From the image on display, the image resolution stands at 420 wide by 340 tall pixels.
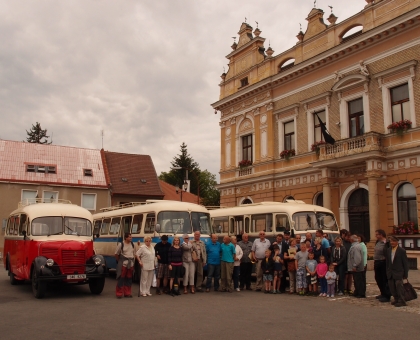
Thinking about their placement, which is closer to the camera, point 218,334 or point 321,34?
point 218,334

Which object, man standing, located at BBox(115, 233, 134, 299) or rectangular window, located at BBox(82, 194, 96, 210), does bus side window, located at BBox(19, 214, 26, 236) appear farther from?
rectangular window, located at BBox(82, 194, 96, 210)

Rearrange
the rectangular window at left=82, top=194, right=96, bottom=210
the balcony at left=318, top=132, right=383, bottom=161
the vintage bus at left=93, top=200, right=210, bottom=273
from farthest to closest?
the rectangular window at left=82, top=194, right=96, bottom=210 < the balcony at left=318, top=132, right=383, bottom=161 < the vintage bus at left=93, top=200, right=210, bottom=273

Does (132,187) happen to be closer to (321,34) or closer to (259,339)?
(321,34)

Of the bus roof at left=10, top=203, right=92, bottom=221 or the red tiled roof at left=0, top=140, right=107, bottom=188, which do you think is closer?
the bus roof at left=10, top=203, right=92, bottom=221

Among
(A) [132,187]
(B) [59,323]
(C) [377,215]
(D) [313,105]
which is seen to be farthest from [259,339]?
(A) [132,187]

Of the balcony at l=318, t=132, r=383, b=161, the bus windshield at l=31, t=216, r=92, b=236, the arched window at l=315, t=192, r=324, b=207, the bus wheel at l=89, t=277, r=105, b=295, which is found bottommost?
the bus wheel at l=89, t=277, r=105, b=295

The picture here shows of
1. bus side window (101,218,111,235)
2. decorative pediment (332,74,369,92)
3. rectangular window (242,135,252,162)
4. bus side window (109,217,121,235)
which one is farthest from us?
rectangular window (242,135,252,162)

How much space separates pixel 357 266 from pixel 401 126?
11519mm

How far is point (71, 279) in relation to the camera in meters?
12.2

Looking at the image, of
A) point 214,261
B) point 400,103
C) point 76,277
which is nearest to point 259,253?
point 214,261

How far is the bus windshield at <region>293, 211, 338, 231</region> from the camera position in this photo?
1672cm

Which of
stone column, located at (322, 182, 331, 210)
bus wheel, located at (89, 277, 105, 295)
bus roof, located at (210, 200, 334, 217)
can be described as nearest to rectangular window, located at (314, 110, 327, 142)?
stone column, located at (322, 182, 331, 210)

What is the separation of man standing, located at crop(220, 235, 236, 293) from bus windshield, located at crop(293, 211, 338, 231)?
3.55 meters

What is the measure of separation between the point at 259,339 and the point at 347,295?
21.2ft
